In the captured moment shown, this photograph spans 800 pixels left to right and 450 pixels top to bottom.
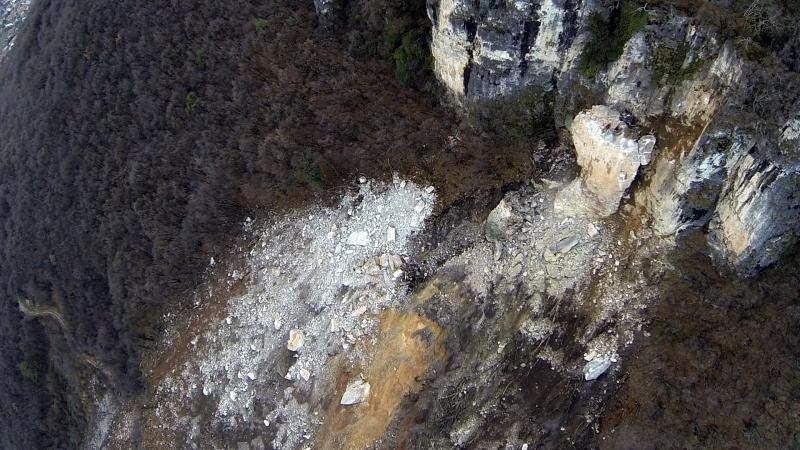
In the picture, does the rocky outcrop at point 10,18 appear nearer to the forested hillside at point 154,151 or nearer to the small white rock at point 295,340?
the forested hillside at point 154,151

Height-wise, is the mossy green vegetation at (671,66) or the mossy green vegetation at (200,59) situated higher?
the mossy green vegetation at (671,66)

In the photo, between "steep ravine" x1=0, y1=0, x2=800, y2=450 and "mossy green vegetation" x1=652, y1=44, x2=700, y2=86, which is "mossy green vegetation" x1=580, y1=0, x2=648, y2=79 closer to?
"steep ravine" x1=0, y1=0, x2=800, y2=450

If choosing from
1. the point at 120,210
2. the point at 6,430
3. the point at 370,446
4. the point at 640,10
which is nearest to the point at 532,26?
the point at 640,10

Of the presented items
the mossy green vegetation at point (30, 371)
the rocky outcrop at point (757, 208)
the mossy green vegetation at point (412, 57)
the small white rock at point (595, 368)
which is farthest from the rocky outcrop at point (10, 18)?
the rocky outcrop at point (757, 208)

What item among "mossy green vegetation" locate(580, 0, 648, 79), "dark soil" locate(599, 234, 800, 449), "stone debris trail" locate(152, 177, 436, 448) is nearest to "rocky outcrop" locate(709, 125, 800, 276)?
"dark soil" locate(599, 234, 800, 449)

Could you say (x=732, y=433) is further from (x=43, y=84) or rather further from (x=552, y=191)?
(x=43, y=84)

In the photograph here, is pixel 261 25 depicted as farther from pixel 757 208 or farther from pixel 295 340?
pixel 757 208

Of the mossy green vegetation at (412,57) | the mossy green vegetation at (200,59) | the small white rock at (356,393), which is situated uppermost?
the mossy green vegetation at (412,57)
